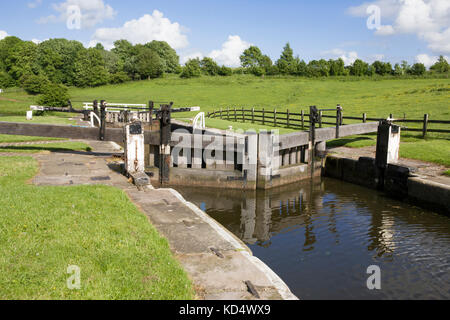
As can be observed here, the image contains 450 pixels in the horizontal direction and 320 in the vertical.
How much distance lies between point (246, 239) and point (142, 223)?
2.81 metres

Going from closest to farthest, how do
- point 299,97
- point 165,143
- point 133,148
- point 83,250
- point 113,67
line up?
point 83,250, point 133,148, point 165,143, point 299,97, point 113,67

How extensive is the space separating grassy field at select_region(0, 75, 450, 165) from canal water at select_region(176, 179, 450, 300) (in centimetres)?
500

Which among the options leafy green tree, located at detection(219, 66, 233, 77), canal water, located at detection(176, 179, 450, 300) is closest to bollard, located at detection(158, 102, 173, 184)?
canal water, located at detection(176, 179, 450, 300)

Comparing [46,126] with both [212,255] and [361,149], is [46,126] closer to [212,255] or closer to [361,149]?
[212,255]

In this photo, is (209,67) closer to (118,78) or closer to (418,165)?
(118,78)

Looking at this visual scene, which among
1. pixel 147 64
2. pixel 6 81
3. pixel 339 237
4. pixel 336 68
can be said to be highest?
pixel 147 64

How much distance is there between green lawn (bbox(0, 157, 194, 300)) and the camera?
4.15 metres

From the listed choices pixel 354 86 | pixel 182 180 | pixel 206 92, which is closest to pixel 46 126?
pixel 182 180

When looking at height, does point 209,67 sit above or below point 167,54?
below

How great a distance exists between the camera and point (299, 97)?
47.8 metres

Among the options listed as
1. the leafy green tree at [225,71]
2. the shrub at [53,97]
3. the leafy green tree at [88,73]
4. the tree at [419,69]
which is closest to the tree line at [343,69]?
the tree at [419,69]

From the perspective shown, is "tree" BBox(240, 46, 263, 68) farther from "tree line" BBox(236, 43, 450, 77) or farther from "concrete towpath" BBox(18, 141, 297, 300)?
"concrete towpath" BBox(18, 141, 297, 300)

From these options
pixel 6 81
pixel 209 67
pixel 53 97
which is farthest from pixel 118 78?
pixel 53 97

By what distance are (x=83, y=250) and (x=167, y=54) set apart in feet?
335
